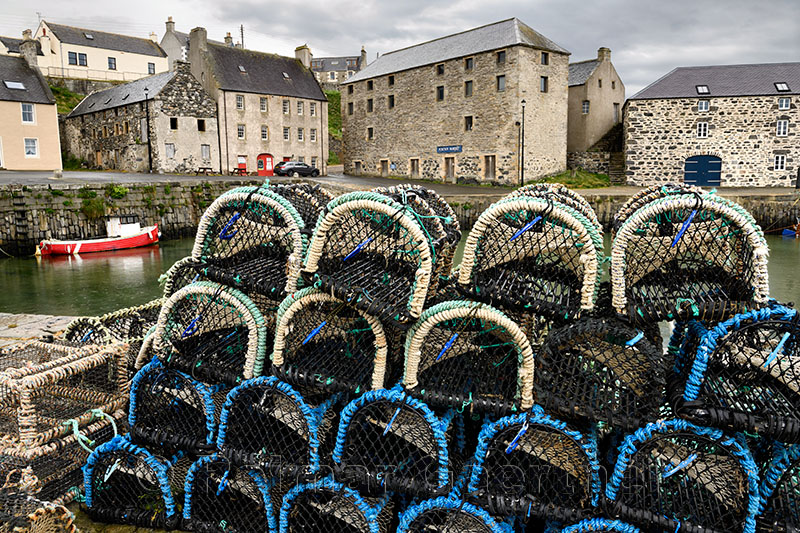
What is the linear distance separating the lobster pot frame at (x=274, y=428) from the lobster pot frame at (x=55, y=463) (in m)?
0.76

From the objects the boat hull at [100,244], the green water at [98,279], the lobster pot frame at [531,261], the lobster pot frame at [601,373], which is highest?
the lobster pot frame at [531,261]

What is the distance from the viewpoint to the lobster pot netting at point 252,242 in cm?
312

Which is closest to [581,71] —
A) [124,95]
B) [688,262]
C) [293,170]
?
[293,170]

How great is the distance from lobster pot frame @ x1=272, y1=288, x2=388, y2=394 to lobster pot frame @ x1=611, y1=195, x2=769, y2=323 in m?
1.26

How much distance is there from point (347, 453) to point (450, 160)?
88.3 ft

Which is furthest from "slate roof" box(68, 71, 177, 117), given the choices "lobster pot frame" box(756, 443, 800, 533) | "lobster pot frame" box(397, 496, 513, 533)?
"lobster pot frame" box(756, 443, 800, 533)

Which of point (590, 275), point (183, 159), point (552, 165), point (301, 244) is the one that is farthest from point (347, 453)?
point (183, 159)

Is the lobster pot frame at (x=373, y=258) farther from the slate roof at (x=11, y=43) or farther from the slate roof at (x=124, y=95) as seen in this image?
the slate roof at (x=11, y=43)

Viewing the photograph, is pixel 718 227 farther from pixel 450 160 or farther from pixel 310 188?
pixel 450 160

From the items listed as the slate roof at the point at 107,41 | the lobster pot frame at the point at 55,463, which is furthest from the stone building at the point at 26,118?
the lobster pot frame at the point at 55,463

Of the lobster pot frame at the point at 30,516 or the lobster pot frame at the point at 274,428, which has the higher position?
the lobster pot frame at the point at 274,428

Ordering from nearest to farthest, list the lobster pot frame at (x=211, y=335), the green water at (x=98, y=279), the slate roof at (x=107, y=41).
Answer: the lobster pot frame at (x=211, y=335)
the green water at (x=98, y=279)
the slate roof at (x=107, y=41)

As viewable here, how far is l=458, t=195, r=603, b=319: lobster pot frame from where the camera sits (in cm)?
274

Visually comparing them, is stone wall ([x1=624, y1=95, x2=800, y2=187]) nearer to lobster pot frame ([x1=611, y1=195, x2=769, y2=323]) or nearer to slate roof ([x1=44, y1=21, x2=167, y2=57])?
lobster pot frame ([x1=611, y1=195, x2=769, y2=323])
